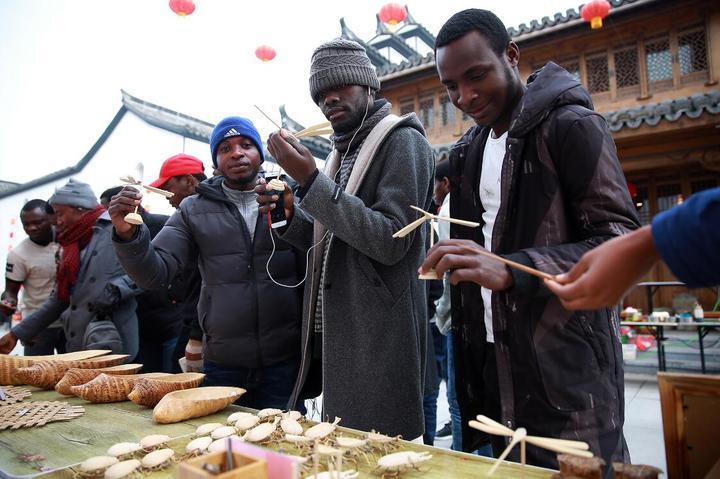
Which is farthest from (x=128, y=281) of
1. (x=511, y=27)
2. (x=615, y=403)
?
(x=511, y=27)

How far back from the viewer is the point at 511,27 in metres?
9.16

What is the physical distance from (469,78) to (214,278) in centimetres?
145

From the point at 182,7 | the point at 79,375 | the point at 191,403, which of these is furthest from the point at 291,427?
the point at 182,7

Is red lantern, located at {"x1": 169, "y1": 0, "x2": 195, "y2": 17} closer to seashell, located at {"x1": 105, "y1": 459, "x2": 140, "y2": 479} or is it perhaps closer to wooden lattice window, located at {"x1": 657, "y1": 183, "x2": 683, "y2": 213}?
seashell, located at {"x1": 105, "y1": 459, "x2": 140, "y2": 479}

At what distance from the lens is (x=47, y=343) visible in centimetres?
379

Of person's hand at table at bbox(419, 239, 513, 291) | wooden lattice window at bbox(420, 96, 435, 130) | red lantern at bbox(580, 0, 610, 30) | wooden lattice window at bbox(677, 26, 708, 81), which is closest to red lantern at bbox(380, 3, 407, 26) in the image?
wooden lattice window at bbox(420, 96, 435, 130)

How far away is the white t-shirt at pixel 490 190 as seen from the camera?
62.9 inches

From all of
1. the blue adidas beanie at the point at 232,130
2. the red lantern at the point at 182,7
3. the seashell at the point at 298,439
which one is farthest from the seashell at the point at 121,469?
the red lantern at the point at 182,7

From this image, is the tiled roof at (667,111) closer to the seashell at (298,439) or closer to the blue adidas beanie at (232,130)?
the blue adidas beanie at (232,130)

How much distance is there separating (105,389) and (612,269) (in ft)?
6.07

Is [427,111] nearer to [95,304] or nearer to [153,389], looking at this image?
[95,304]

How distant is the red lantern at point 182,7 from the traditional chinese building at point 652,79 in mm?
4469

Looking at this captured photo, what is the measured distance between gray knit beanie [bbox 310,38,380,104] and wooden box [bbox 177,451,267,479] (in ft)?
5.01

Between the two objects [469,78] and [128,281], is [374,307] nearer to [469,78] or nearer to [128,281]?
[469,78]
